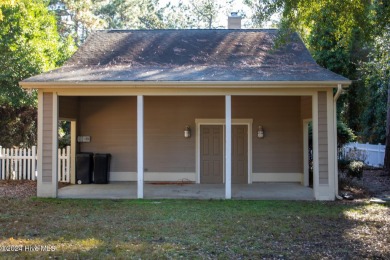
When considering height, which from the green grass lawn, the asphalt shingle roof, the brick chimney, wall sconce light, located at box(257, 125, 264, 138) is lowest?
the green grass lawn

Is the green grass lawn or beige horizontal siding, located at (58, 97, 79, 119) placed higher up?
beige horizontal siding, located at (58, 97, 79, 119)

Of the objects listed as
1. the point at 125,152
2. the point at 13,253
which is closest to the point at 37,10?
the point at 125,152

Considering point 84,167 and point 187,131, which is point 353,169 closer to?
point 187,131

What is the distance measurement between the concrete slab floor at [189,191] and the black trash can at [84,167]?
443 millimetres

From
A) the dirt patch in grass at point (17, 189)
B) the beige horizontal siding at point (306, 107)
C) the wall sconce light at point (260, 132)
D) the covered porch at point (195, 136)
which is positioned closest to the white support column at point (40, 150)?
the dirt patch in grass at point (17, 189)

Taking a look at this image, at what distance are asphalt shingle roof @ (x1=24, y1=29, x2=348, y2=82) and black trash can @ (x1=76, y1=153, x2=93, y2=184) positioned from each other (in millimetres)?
2725

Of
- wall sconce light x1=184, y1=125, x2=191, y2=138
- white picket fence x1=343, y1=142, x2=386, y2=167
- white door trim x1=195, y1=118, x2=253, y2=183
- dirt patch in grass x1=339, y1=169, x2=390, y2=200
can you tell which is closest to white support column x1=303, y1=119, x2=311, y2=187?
dirt patch in grass x1=339, y1=169, x2=390, y2=200

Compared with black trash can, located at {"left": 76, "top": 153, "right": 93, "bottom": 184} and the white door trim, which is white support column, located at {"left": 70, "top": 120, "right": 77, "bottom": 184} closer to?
black trash can, located at {"left": 76, "top": 153, "right": 93, "bottom": 184}

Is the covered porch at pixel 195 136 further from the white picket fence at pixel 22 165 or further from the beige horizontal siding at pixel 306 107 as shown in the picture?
the white picket fence at pixel 22 165

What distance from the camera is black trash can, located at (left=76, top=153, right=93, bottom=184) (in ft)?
43.1

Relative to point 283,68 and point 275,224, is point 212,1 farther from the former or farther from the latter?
point 275,224

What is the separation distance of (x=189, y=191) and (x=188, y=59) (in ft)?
12.4

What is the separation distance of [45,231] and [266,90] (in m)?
5.83

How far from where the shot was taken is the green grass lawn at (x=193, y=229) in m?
5.73
